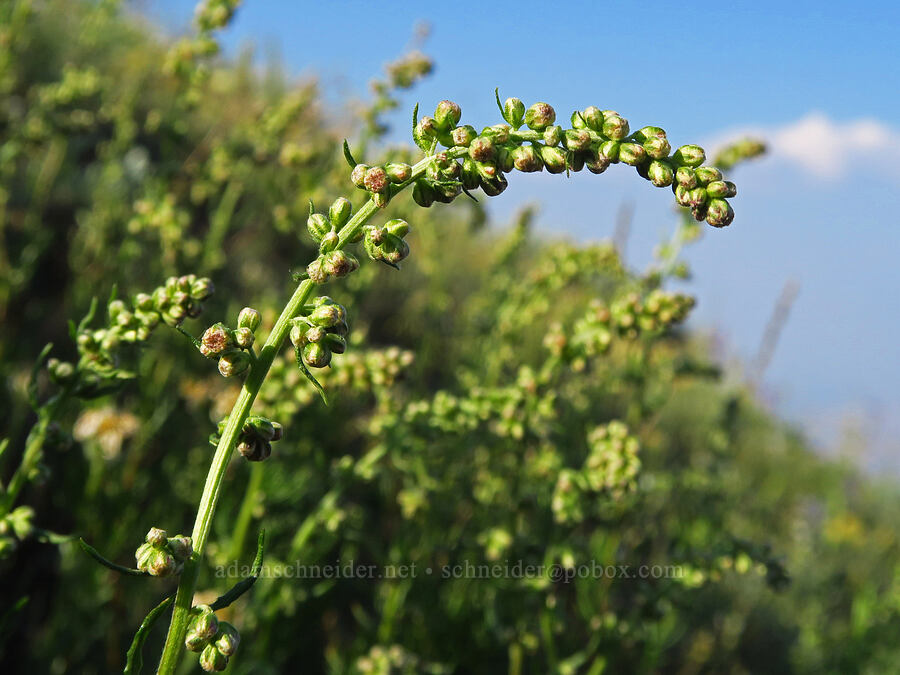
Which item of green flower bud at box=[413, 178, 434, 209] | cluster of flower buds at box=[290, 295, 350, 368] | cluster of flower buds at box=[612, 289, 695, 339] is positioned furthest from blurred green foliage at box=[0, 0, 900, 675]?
green flower bud at box=[413, 178, 434, 209]

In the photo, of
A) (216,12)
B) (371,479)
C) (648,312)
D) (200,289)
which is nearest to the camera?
(200,289)

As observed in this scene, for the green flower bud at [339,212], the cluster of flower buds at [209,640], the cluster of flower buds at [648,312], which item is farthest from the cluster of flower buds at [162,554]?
the cluster of flower buds at [648,312]

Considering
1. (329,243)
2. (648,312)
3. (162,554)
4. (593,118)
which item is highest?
(648,312)

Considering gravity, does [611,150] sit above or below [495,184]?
above

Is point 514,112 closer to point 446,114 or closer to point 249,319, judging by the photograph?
point 446,114

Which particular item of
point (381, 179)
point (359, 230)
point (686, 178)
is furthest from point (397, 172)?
point (686, 178)

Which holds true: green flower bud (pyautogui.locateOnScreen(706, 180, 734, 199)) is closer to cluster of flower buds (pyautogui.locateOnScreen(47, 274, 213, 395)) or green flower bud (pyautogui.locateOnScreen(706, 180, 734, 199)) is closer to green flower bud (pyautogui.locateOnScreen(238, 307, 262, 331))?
green flower bud (pyautogui.locateOnScreen(238, 307, 262, 331))
